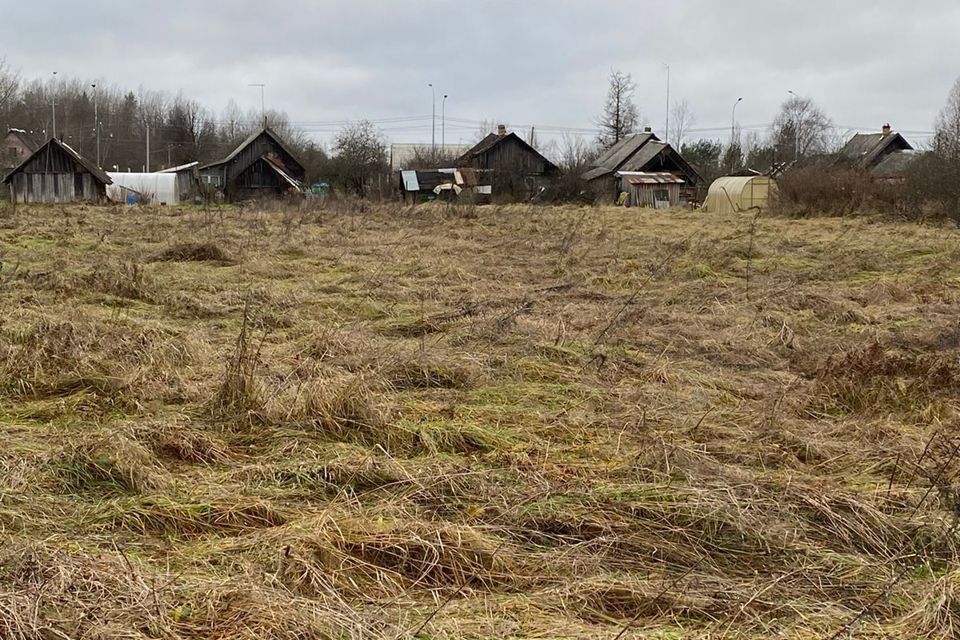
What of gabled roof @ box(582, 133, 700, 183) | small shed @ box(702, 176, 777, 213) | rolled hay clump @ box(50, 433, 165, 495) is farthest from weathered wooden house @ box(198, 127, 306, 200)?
rolled hay clump @ box(50, 433, 165, 495)

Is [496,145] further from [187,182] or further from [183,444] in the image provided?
[183,444]

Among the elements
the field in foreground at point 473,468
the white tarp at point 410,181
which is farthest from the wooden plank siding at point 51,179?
the field in foreground at point 473,468

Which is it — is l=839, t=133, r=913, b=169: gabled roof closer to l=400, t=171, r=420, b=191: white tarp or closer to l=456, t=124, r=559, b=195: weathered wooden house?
l=456, t=124, r=559, b=195: weathered wooden house

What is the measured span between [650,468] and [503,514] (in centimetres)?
94

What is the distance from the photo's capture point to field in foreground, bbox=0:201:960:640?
2666 mm

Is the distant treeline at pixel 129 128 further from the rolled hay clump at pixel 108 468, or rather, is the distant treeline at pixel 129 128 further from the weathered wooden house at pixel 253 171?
the rolled hay clump at pixel 108 468

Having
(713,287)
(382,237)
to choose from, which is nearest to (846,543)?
(713,287)

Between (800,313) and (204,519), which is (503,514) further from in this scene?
(800,313)

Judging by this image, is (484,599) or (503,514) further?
(503,514)

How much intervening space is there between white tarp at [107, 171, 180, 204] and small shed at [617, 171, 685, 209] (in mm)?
25754

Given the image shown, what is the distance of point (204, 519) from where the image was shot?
337 cm

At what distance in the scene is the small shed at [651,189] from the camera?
45.1 meters

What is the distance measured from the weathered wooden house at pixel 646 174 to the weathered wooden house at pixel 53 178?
27.2 metres

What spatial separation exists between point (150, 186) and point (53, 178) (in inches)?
210
